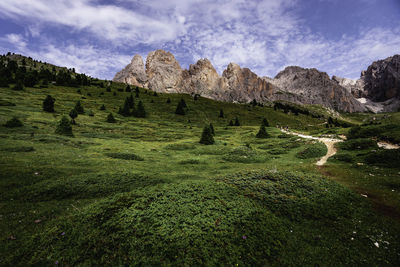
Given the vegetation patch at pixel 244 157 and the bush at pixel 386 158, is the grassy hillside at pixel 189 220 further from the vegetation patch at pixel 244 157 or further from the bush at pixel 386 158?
the vegetation patch at pixel 244 157

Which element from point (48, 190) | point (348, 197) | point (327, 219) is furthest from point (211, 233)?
point (48, 190)

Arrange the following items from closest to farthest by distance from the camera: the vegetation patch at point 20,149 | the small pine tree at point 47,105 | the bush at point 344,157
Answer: the vegetation patch at point 20,149 → the bush at point 344,157 → the small pine tree at point 47,105

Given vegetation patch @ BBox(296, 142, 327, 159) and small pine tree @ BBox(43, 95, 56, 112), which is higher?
small pine tree @ BBox(43, 95, 56, 112)

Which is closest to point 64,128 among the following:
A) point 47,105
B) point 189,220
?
point 47,105

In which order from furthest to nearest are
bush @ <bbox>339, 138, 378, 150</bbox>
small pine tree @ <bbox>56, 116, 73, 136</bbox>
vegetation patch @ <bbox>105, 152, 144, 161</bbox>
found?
small pine tree @ <bbox>56, 116, 73, 136</bbox> → vegetation patch @ <bbox>105, 152, 144, 161</bbox> → bush @ <bbox>339, 138, 378, 150</bbox>

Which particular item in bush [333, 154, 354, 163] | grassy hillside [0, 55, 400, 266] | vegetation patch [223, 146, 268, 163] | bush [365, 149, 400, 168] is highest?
bush [365, 149, 400, 168]

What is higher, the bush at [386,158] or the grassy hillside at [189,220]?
the bush at [386,158]

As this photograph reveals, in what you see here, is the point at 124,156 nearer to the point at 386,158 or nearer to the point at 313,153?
the point at 313,153

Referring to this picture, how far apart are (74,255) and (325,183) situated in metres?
16.4

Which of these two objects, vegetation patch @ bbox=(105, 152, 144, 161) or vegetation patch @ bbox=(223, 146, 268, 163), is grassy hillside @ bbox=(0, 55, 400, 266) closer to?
vegetation patch @ bbox=(105, 152, 144, 161)

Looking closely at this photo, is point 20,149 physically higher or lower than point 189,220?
lower

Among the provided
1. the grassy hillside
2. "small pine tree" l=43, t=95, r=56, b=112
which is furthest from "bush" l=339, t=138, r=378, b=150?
"small pine tree" l=43, t=95, r=56, b=112

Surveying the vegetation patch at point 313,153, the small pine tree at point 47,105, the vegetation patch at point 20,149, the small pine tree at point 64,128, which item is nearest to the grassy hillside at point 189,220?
the vegetation patch at point 20,149

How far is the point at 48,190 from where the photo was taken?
12.4m
